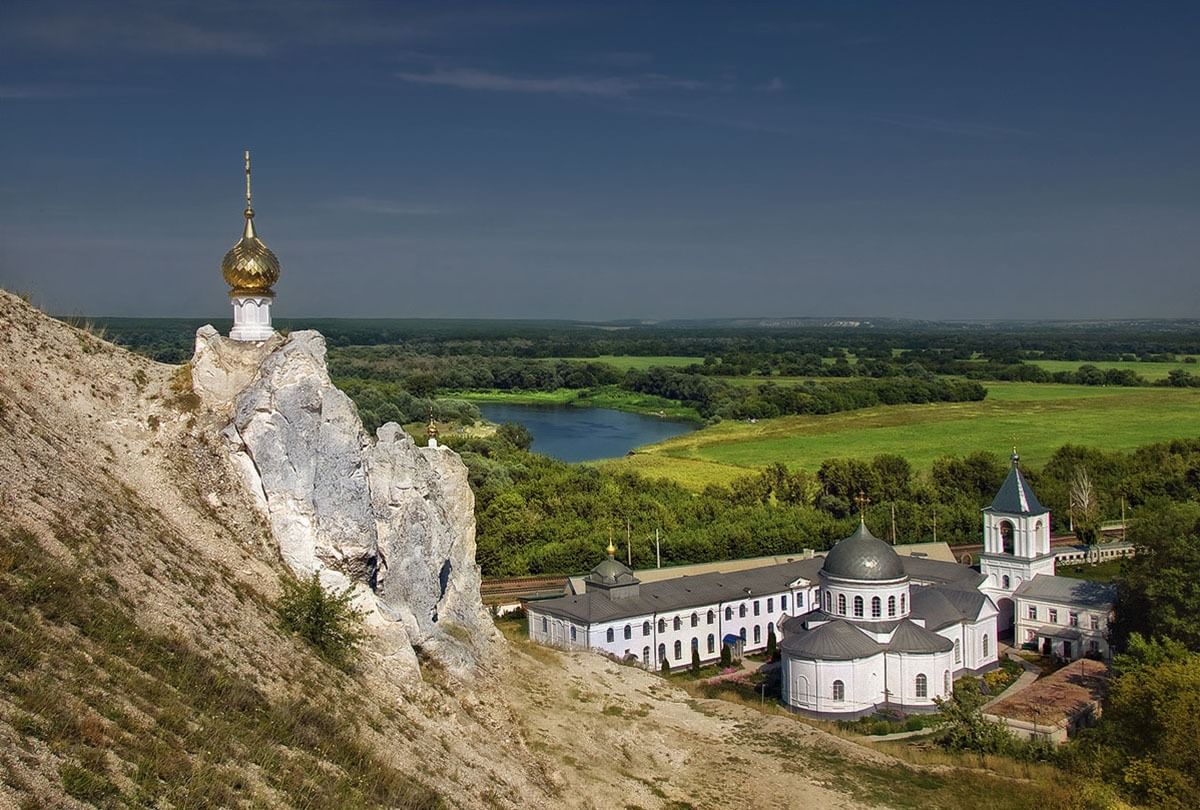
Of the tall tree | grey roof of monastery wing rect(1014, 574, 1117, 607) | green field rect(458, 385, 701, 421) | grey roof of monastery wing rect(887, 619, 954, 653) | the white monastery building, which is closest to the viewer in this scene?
the tall tree

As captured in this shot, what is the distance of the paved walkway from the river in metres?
39.9

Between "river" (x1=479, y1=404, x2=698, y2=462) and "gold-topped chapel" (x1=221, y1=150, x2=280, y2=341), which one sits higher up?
"gold-topped chapel" (x1=221, y1=150, x2=280, y2=341)

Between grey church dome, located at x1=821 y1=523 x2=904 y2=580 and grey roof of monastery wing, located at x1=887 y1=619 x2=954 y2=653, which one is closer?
grey roof of monastery wing, located at x1=887 y1=619 x2=954 y2=653

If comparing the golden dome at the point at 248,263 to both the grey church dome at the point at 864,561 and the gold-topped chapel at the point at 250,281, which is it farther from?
the grey church dome at the point at 864,561

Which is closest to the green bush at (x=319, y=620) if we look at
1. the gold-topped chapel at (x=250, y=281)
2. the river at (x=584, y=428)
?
the gold-topped chapel at (x=250, y=281)

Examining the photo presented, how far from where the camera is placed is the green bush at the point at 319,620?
14.6m

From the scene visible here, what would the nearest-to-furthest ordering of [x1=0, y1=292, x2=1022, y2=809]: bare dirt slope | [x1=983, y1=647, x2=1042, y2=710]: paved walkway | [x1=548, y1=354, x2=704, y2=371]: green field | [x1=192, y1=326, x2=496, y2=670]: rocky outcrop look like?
[x1=0, y1=292, x2=1022, y2=809]: bare dirt slope → [x1=192, y1=326, x2=496, y2=670]: rocky outcrop → [x1=983, y1=647, x2=1042, y2=710]: paved walkway → [x1=548, y1=354, x2=704, y2=371]: green field

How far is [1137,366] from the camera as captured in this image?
149 meters

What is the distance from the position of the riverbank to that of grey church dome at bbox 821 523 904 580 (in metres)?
72.1

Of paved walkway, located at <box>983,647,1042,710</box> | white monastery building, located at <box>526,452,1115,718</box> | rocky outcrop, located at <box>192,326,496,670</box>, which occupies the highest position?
rocky outcrop, located at <box>192,326,496,670</box>

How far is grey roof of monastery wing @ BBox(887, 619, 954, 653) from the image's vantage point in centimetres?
2853

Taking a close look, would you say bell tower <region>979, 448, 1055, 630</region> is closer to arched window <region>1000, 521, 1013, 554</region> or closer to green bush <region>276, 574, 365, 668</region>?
arched window <region>1000, 521, 1013, 554</region>

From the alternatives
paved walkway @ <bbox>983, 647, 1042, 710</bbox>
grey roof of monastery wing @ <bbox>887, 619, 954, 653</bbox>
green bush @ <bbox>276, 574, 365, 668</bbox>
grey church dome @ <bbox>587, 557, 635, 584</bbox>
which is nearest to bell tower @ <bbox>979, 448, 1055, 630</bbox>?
paved walkway @ <bbox>983, 647, 1042, 710</bbox>

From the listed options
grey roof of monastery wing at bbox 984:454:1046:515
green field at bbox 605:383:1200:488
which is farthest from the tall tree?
green field at bbox 605:383:1200:488
